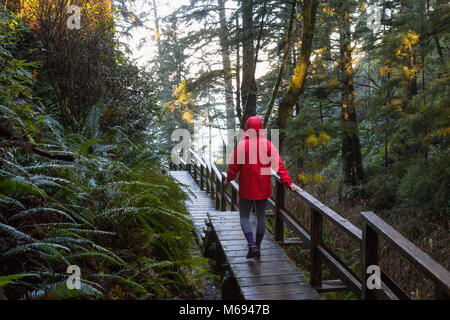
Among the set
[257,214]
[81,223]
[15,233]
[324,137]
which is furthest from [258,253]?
[324,137]

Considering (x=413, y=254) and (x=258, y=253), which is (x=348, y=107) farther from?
(x=413, y=254)

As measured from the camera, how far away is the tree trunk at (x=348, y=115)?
11.3m

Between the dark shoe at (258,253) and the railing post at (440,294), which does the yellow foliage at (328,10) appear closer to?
the dark shoe at (258,253)

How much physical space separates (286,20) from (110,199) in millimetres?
10085

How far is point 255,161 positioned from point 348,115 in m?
8.72

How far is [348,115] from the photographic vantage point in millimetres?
12062

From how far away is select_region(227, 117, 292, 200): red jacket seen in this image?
4441 millimetres

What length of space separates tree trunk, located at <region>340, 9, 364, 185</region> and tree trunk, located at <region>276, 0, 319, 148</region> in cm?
334

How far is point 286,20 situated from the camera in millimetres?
11898

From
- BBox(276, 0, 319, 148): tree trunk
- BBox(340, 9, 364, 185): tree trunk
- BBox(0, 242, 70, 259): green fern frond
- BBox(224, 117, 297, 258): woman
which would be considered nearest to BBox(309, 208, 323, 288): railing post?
BBox(224, 117, 297, 258): woman

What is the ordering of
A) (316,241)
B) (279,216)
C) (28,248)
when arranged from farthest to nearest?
1. (279,216)
2. (316,241)
3. (28,248)

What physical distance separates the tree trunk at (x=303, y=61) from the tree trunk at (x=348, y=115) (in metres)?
3.34
